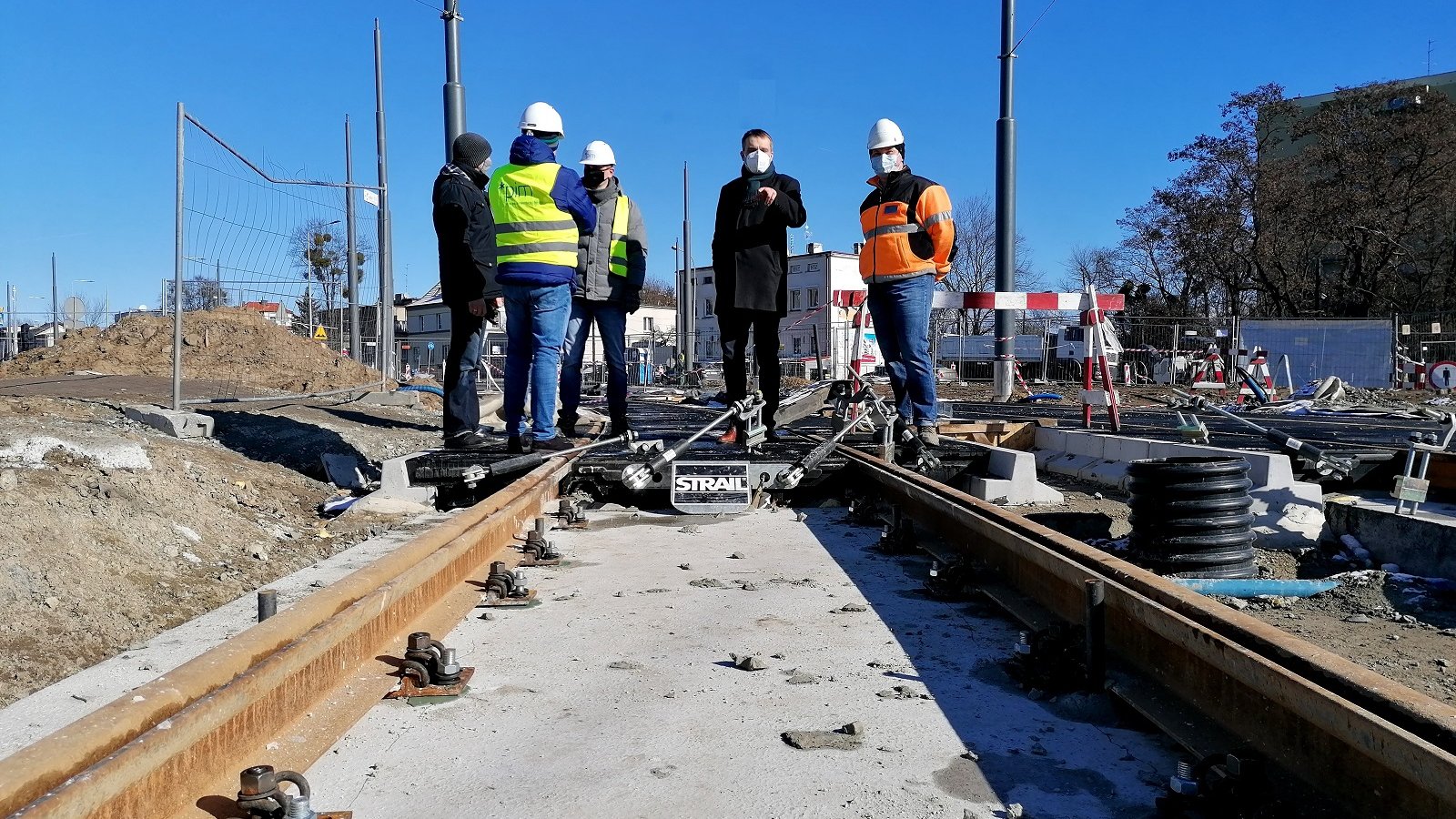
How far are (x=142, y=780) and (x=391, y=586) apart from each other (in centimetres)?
125

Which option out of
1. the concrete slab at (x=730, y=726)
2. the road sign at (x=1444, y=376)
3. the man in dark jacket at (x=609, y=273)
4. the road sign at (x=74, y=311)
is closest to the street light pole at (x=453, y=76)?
the man in dark jacket at (x=609, y=273)

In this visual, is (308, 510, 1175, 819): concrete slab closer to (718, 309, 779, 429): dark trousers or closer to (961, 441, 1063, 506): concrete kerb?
(961, 441, 1063, 506): concrete kerb

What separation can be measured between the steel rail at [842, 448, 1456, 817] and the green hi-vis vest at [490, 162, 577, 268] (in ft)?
12.6

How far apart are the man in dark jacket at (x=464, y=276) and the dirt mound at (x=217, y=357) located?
45.4 ft

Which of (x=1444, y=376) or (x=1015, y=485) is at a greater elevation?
(x=1444, y=376)

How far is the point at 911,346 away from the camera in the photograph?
7.50 m

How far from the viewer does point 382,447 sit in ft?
30.5

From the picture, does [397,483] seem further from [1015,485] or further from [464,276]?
[1015,485]

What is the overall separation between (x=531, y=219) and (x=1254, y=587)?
426cm

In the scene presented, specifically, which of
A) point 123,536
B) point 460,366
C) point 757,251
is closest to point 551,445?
point 460,366

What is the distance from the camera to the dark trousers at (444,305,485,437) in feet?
23.2

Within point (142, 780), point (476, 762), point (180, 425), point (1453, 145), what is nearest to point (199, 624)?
point (476, 762)

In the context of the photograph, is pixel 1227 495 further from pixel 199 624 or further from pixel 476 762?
pixel 199 624

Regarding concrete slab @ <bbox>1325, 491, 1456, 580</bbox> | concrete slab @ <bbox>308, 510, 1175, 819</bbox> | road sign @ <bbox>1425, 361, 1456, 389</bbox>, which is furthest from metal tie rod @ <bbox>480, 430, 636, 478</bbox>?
road sign @ <bbox>1425, 361, 1456, 389</bbox>
